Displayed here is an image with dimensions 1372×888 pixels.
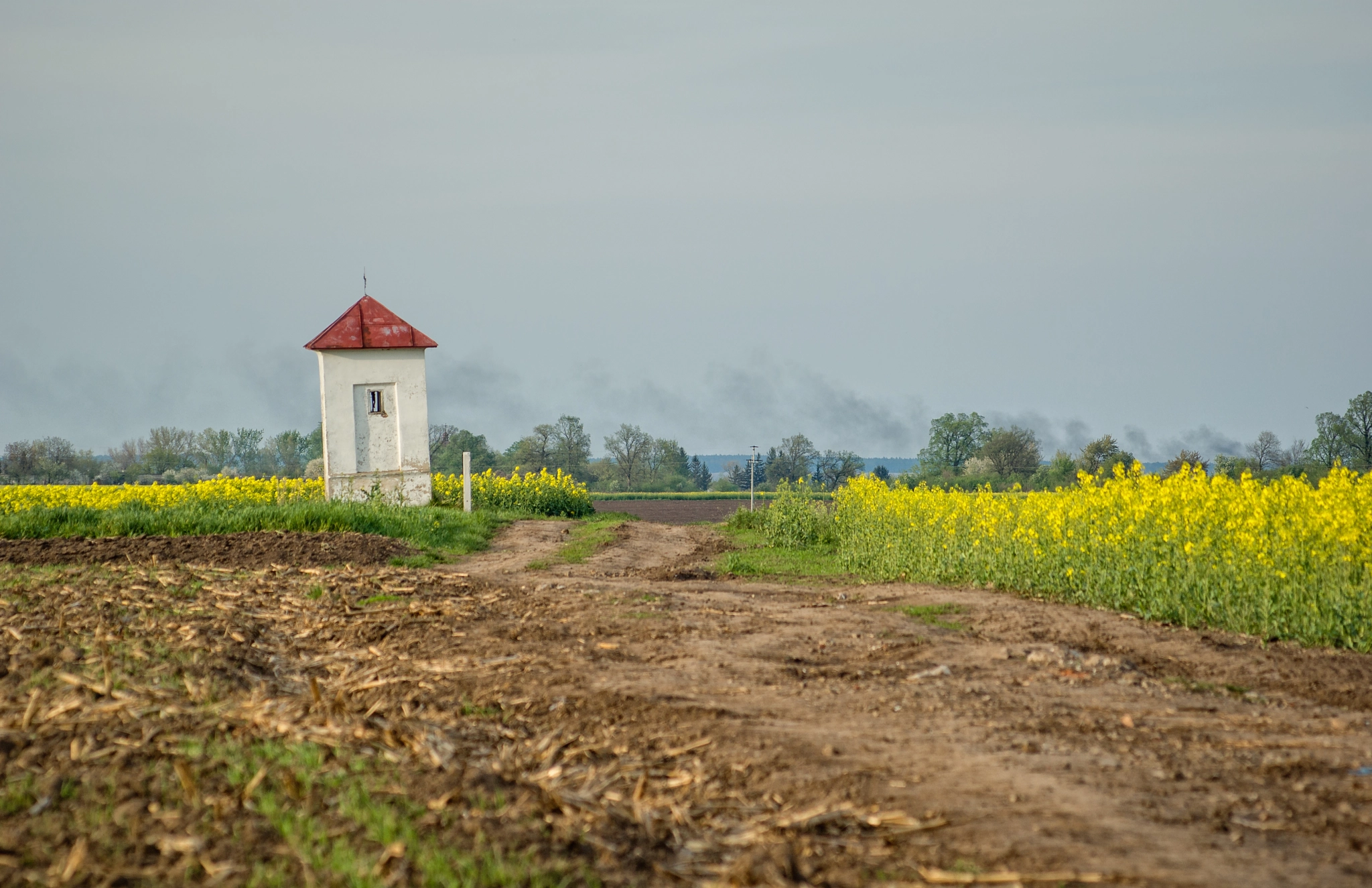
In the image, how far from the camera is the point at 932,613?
344 inches

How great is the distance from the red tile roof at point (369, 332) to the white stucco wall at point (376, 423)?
0.16m

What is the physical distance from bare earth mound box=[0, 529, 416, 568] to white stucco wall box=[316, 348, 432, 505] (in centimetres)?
731

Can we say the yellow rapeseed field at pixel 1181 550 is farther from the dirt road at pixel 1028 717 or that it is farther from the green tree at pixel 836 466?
the green tree at pixel 836 466

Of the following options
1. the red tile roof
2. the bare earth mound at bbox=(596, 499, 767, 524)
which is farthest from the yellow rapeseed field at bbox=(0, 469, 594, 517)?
the red tile roof

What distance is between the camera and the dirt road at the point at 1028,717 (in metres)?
3.61

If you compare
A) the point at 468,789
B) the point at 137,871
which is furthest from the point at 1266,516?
the point at 137,871

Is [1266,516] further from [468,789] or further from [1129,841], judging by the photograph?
[468,789]

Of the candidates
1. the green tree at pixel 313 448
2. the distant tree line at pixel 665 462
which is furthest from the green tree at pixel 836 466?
the green tree at pixel 313 448

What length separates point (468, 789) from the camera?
4.04 meters

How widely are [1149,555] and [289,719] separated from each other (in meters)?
7.11

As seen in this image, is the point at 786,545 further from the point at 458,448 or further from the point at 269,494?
the point at 458,448

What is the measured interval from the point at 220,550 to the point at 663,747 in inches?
362

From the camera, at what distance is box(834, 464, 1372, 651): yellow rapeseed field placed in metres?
7.84

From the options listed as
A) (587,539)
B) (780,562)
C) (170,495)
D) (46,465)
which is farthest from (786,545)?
(46,465)
